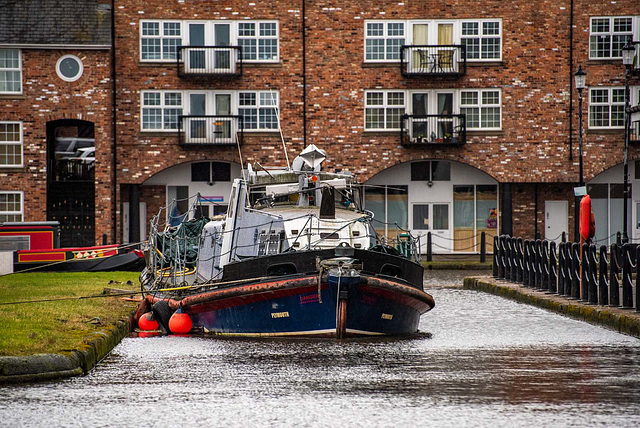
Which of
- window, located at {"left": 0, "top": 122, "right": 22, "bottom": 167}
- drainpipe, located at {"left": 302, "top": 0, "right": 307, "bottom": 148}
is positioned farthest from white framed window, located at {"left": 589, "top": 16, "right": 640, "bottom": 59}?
window, located at {"left": 0, "top": 122, "right": 22, "bottom": 167}

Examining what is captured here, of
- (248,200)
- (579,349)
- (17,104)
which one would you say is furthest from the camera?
(17,104)

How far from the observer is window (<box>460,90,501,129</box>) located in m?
42.0

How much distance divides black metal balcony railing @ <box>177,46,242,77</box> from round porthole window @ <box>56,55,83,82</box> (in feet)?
12.4

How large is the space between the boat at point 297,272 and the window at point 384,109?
22.0 meters

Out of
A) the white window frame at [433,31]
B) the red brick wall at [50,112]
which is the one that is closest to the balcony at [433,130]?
the white window frame at [433,31]

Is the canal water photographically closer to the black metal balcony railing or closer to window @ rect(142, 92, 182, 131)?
the black metal balcony railing

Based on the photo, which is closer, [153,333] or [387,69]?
[153,333]

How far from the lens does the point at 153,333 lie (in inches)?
697

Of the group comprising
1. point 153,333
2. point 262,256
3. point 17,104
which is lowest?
point 153,333

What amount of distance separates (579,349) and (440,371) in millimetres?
3202

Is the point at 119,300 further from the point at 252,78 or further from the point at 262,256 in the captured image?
the point at 252,78

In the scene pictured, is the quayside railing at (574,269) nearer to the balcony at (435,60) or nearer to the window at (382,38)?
the balcony at (435,60)

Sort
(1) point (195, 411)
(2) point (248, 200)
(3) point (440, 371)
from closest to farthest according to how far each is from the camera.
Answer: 1. (1) point (195, 411)
2. (3) point (440, 371)
3. (2) point (248, 200)

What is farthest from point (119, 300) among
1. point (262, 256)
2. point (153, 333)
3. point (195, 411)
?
point (195, 411)
